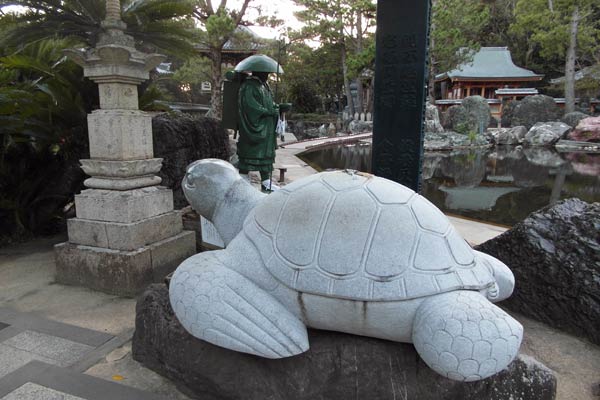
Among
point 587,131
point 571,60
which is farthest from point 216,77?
point 571,60

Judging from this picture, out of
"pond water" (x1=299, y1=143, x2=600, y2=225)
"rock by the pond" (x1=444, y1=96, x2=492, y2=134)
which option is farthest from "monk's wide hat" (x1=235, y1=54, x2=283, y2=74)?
"rock by the pond" (x1=444, y1=96, x2=492, y2=134)

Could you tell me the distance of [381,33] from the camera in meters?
3.68

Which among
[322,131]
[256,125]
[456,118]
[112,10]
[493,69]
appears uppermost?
[493,69]

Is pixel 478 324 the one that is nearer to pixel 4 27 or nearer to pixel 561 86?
pixel 4 27

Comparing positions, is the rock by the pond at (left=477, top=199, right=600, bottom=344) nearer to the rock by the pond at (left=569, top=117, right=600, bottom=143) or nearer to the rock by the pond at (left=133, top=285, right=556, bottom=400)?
the rock by the pond at (left=133, top=285, right=556, bottom=400)

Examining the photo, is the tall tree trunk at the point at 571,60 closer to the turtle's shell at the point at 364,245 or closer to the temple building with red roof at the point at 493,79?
the temple building with red roof at the point at 493,79

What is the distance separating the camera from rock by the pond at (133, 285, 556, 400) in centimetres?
173

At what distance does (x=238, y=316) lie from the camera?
5.69 ft

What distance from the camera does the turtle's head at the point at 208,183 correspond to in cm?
220

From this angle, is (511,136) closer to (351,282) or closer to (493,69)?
(493,69)

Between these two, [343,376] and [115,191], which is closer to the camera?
[343,376]

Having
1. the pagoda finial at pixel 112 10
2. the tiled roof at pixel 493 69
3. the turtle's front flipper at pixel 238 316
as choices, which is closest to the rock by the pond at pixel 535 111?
the tiled roof at pixel 493 69

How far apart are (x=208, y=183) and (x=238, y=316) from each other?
0.78 meters

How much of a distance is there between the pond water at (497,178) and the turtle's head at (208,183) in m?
5.31
